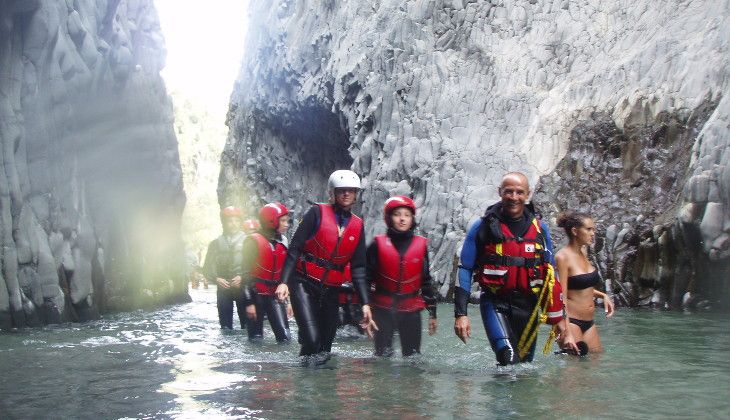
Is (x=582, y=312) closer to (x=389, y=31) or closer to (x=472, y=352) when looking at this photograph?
(x=472, y=352)

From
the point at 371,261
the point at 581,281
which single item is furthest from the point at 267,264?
the point at 581,281

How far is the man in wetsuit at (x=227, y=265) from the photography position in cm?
1133

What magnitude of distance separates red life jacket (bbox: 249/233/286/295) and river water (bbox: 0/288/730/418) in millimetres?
766

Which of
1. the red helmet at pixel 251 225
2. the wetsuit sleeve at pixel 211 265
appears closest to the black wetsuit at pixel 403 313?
the red helmet at pixel 251 225

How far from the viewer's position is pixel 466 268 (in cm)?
597

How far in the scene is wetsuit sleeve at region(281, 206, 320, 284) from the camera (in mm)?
6801

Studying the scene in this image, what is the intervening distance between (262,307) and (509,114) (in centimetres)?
1454

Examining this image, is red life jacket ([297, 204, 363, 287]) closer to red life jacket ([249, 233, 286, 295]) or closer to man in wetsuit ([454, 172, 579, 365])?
man in wetsuit ([454, 172, 579, 365])

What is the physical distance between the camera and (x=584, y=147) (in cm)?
1892

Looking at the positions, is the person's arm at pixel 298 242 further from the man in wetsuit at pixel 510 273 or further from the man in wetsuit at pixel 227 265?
the man in wetsuit at pixel 227 265

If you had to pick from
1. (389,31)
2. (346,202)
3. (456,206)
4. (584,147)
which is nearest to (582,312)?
(346,202)

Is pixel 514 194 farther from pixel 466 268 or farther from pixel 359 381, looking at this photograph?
pixel 359 381

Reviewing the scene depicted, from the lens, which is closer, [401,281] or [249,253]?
[401,281]

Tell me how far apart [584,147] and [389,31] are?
9.92 meters
